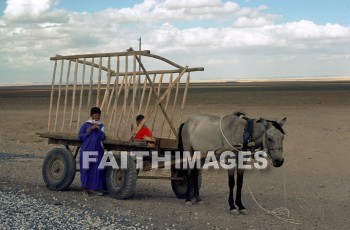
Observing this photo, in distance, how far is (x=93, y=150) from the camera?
35.6 ft

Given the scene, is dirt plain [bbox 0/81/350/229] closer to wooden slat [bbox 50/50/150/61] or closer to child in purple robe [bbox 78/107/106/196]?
child in purple robe [bbox 78/107/106/196]

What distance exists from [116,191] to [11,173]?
5.05 m

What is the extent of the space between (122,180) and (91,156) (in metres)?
0.89

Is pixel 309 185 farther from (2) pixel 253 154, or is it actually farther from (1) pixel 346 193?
(2) pixel 253 154

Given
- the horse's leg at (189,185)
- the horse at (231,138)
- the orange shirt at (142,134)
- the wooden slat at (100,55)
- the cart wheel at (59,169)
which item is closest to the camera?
the horse at (231,138)

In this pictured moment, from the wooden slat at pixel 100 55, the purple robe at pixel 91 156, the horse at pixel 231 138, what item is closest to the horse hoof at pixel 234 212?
the horse at pixel 231 138

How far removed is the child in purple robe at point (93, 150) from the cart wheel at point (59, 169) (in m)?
0.49

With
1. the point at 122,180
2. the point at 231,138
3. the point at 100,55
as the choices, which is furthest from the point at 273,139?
the point at 100,55

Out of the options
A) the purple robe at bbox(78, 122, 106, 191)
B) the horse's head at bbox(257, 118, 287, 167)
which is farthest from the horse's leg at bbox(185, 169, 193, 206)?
the horse's head at bbox(257, 118, 287, 167)

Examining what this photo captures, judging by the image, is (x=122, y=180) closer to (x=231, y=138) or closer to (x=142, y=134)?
(x=142, y=134)

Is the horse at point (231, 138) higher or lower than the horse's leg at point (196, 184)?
higher

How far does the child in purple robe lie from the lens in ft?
35.6

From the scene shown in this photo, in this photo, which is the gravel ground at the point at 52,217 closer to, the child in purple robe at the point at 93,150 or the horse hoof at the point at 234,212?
the child in purple robe at the point at 93,150

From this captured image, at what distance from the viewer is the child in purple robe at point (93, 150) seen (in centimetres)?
1085
